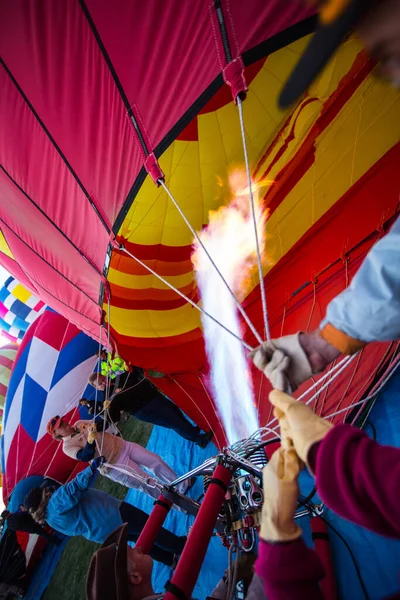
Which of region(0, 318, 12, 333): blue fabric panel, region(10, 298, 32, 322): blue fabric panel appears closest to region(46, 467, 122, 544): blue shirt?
region(10, 298, 32, 322): blue fabric panel

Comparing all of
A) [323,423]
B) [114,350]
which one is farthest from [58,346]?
[323,423]

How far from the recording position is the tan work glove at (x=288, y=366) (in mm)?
611

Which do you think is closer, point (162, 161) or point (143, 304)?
point (162, 161)

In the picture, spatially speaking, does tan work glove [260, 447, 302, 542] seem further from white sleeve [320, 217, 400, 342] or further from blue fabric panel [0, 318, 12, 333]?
blue fabric panel [0, 318, 12, 333]

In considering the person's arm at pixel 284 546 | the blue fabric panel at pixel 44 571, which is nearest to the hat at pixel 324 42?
the person's arm at pixel 284 546

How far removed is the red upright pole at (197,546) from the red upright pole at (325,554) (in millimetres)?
619

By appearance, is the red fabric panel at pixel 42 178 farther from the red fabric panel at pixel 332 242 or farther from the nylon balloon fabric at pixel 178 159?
the red fabric panel at pixel 332 242

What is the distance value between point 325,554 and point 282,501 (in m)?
1.08

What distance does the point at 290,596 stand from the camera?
459mm

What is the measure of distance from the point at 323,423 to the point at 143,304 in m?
2.28

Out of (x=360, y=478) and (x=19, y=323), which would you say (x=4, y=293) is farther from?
(x=360, y=478)

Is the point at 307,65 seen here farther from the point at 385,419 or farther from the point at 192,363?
the point at 192,363

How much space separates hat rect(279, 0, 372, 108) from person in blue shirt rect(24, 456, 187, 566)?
193 cm

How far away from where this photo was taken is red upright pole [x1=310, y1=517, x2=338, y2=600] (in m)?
1.19
